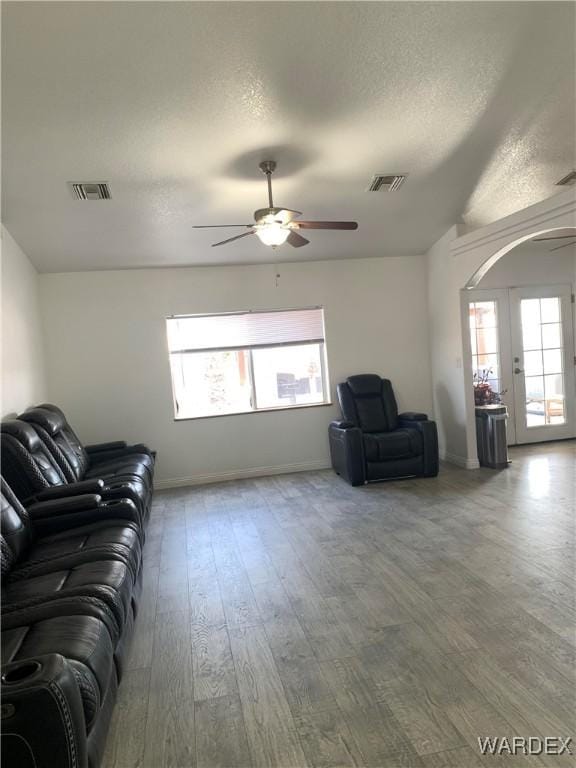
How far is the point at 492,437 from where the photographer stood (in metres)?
5.36

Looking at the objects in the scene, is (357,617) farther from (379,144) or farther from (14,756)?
(379,144)

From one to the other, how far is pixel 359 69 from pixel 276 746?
333cm

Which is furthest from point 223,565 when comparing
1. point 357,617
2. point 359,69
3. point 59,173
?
point 359,69

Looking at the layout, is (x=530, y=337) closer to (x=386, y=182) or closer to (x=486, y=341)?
(x=486, y=341)

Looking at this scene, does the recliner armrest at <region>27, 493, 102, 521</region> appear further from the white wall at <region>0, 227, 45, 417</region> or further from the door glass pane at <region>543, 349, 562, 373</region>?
the door glass pane at <region>543, 349, 562, 373</region>

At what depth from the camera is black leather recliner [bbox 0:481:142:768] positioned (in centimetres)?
130

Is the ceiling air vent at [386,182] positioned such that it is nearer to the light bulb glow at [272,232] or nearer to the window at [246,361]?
the light bulb glow at [272,232]

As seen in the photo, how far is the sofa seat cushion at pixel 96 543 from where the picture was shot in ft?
8.06

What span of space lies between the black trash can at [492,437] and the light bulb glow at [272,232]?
10.5ft

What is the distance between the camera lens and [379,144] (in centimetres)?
364

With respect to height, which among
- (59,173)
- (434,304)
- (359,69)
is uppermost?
(359,69)

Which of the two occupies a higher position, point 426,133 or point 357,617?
point 426,133

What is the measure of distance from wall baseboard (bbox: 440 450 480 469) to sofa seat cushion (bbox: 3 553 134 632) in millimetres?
4045

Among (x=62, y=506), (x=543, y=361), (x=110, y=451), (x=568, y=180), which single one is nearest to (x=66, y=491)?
(x=62, y=506)
